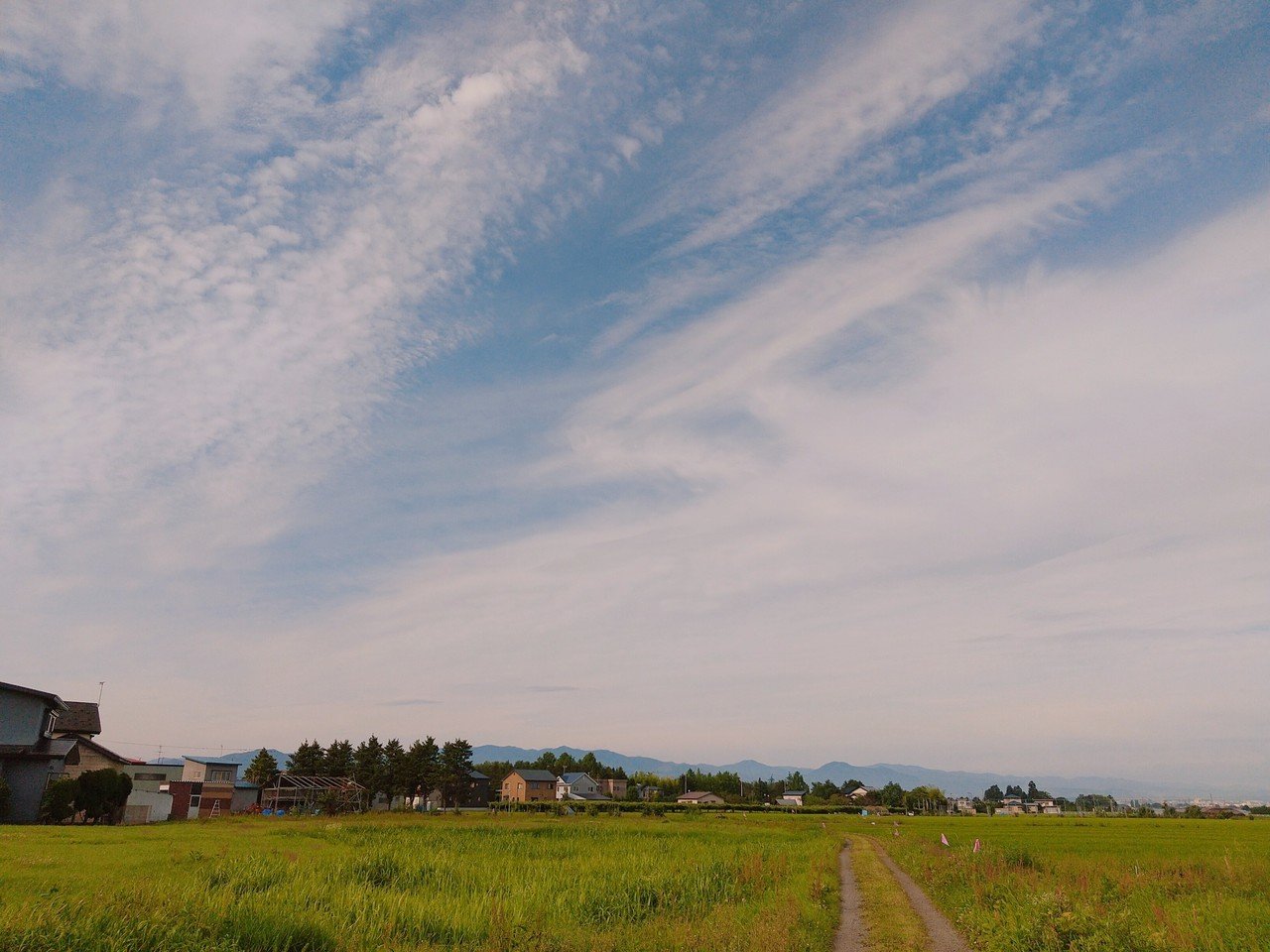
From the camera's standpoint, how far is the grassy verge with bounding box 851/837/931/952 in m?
18.3

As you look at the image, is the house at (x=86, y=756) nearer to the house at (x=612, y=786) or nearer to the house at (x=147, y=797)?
the house at (x=147, y=797)

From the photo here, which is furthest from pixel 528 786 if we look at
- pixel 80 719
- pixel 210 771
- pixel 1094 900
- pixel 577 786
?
pixel 1094 900

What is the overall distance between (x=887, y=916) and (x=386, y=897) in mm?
15328

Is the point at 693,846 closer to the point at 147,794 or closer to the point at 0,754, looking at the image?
the point at 0,754

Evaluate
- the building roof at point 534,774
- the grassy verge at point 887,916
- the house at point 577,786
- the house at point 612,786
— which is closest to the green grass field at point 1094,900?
the grassy verge at point 887,916

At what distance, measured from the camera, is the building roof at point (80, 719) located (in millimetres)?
60938

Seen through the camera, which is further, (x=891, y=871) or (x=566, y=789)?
(x=566, y=789)

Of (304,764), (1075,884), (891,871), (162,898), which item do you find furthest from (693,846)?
(304,764)

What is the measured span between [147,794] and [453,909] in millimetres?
53561

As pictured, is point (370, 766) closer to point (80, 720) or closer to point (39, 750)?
point (80, 720)

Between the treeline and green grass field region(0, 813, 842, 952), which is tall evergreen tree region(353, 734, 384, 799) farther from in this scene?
green grass field region(0, 813, 842, 952)

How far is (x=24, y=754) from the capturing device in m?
44.3

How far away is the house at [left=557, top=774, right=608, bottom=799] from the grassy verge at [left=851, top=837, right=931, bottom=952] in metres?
134

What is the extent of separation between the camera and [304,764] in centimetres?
10250
